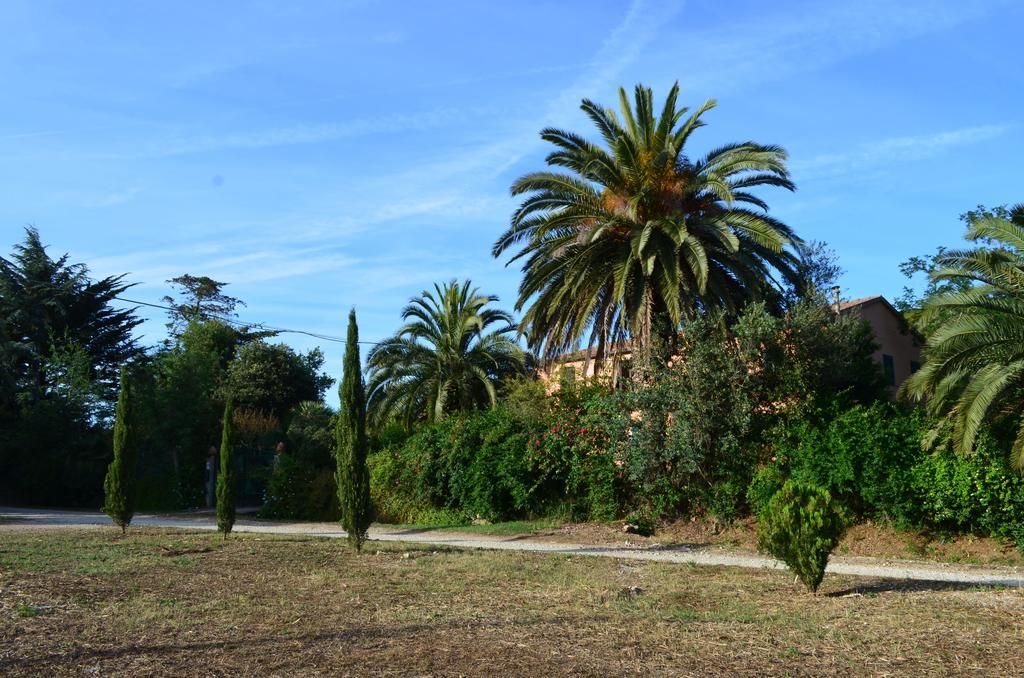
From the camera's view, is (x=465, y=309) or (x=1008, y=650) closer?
(x=1008, y=650)

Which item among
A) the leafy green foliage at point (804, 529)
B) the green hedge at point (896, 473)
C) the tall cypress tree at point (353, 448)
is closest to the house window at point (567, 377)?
the green hedge at point (896, 473)

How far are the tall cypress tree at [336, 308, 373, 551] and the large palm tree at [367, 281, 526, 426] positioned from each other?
473 inches

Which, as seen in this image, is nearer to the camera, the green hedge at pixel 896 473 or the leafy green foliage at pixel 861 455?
the green hedge at pixel 896 473

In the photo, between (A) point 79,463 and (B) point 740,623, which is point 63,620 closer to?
(B) point 740,623

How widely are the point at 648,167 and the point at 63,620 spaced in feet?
49.2

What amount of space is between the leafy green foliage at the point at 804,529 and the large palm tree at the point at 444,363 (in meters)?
17.4

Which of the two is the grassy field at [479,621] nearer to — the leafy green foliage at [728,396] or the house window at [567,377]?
the leafy green foliage at [728,396]

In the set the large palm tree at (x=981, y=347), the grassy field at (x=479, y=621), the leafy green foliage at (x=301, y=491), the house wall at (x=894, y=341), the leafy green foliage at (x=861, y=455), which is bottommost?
the grassy field at (x=479, y=621)

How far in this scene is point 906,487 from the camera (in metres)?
14.2

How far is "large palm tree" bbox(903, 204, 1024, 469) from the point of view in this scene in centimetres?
1279

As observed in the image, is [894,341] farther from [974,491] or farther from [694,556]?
[694,556]

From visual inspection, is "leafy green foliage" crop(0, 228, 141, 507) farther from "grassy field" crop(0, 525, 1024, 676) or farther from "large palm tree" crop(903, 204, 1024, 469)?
"large palm tree" crop(903, 204, 1024, 469)

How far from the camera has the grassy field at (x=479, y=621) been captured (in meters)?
6.66

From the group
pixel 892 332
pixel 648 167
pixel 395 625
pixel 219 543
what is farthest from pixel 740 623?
pixel 892 332
